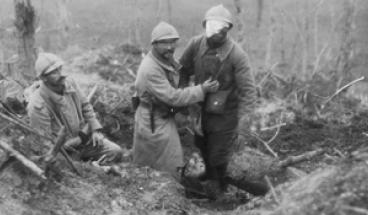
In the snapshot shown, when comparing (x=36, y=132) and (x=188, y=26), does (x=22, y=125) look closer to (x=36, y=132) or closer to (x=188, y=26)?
(x=36, y=132)

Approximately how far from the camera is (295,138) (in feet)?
25.2

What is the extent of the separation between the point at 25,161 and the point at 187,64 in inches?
→ 86.5

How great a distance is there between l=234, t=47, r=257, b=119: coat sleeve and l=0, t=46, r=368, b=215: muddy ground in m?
1.04

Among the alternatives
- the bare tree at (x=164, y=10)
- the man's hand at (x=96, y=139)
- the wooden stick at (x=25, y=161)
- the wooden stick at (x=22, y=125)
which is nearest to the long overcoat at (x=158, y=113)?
the man's hand at (x=96, y=139)

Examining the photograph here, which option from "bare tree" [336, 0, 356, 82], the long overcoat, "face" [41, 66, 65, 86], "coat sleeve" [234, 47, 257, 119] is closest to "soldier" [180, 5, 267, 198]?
"coat sleeve" [234, 47, 257, 119]

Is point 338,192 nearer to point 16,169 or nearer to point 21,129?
point 16,169

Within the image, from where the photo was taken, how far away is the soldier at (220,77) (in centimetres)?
471

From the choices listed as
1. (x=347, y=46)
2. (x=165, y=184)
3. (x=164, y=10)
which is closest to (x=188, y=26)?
(x=164, y=10)

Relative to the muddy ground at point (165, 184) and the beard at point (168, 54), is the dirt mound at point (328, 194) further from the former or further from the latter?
the beard at point (168, 54)

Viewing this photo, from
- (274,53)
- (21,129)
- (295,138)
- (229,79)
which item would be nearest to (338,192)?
(229,79)

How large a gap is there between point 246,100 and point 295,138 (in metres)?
3.03

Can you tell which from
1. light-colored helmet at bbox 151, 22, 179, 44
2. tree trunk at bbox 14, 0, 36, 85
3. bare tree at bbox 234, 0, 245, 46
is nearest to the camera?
light-colored helmet at bbox 151, 22, 179, 44

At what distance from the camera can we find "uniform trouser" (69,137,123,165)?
17.5 ft

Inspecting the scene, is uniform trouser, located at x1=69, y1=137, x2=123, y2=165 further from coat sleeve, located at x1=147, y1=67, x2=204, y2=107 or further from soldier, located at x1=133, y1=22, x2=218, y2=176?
coat sleeve, located at x1=147, y1=67, x2=204, y2=107
